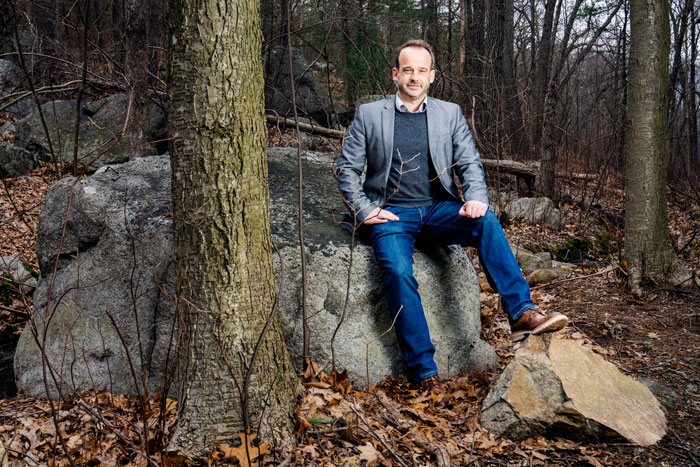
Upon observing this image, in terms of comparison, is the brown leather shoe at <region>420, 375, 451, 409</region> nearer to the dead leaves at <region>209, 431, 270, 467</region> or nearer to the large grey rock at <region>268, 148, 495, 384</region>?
the large grey rock at <region>268, 148, 495, 384</region>

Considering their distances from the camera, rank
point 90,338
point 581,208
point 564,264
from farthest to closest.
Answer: point 581,208, point 564,264, point 90,338

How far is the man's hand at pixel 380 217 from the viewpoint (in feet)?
12.0

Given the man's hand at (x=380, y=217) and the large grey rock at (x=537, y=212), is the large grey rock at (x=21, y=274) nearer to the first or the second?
the man's hand at (x=380, y=217)

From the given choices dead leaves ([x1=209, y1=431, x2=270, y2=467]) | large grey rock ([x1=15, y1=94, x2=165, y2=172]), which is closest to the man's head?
dead leaves ([x1=209, y1=431, x2=270, y2=467])

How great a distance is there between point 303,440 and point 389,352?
1046mm

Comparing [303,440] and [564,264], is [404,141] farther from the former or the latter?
[564,264]

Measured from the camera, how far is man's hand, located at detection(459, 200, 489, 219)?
11.5ft

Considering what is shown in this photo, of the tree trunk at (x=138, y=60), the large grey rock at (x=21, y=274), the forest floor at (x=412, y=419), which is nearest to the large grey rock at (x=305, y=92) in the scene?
the tree trunk at (x=138, y=60)

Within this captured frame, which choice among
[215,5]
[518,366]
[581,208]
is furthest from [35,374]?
[581,208]

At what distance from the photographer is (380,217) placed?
144 inches

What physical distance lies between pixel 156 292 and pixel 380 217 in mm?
1660

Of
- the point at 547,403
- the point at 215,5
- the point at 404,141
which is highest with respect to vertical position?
the point at 215,5

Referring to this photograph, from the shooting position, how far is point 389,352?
3.68 m

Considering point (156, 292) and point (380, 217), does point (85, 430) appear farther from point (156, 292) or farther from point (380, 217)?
point (380, 217)
